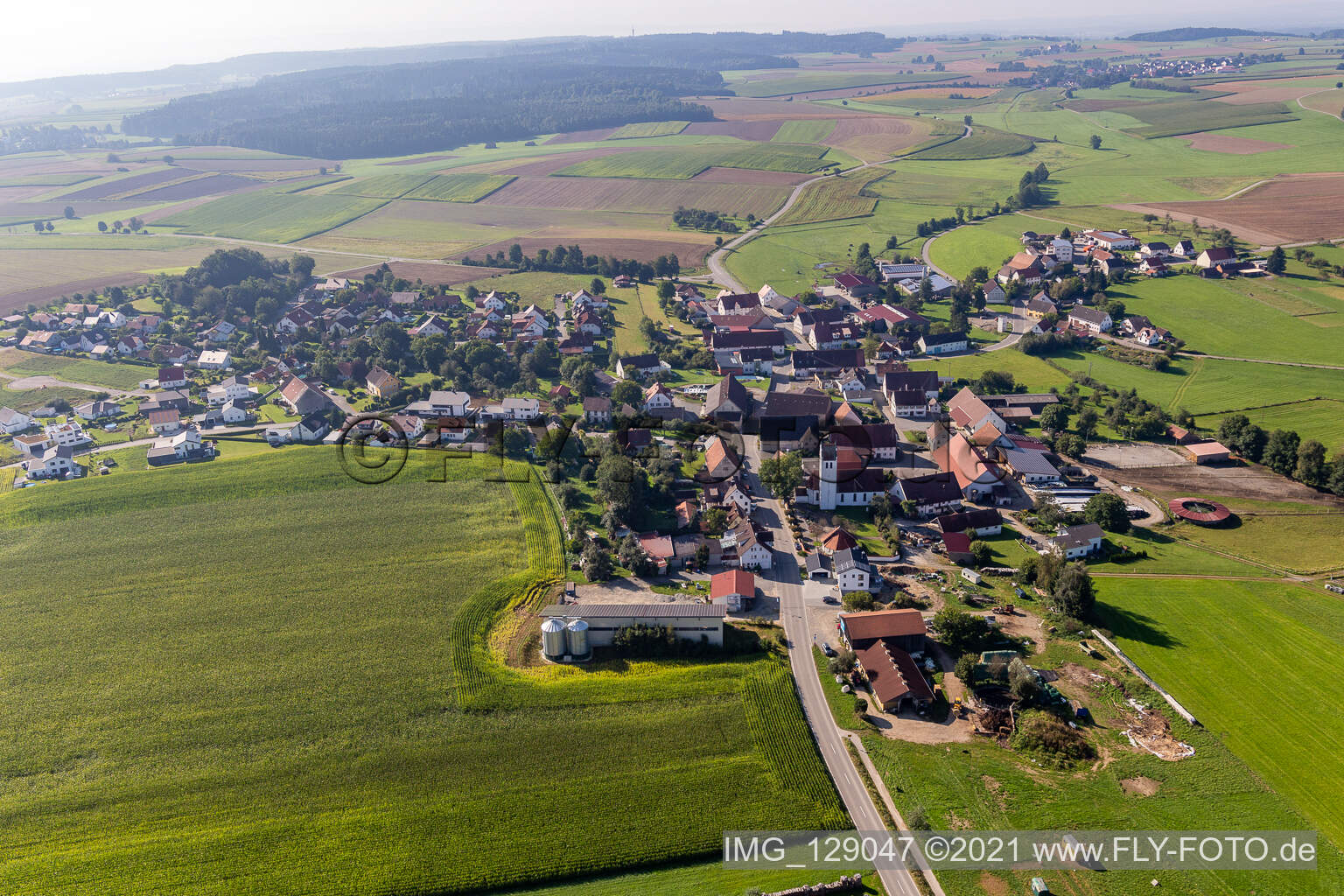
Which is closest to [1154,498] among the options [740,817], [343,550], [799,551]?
[799,551]

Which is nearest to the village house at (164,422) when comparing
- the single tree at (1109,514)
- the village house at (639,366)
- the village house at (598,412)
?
the village house at (598,412)

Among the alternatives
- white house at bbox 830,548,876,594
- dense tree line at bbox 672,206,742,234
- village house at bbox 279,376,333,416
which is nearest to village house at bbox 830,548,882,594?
white house at bbox 830,548,876,594

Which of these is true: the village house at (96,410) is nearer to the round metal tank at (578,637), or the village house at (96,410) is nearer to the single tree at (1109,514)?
the round metal tank at (578,637)

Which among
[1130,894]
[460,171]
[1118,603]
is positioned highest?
[460,171]

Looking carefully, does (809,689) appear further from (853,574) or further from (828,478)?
(828,478)

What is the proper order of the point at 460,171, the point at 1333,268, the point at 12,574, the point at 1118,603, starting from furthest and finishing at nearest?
the point at 460,171
the point at 1333,268
the point at 12,574
the point at 1118,603

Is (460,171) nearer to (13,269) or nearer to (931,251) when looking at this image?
(13,269)
